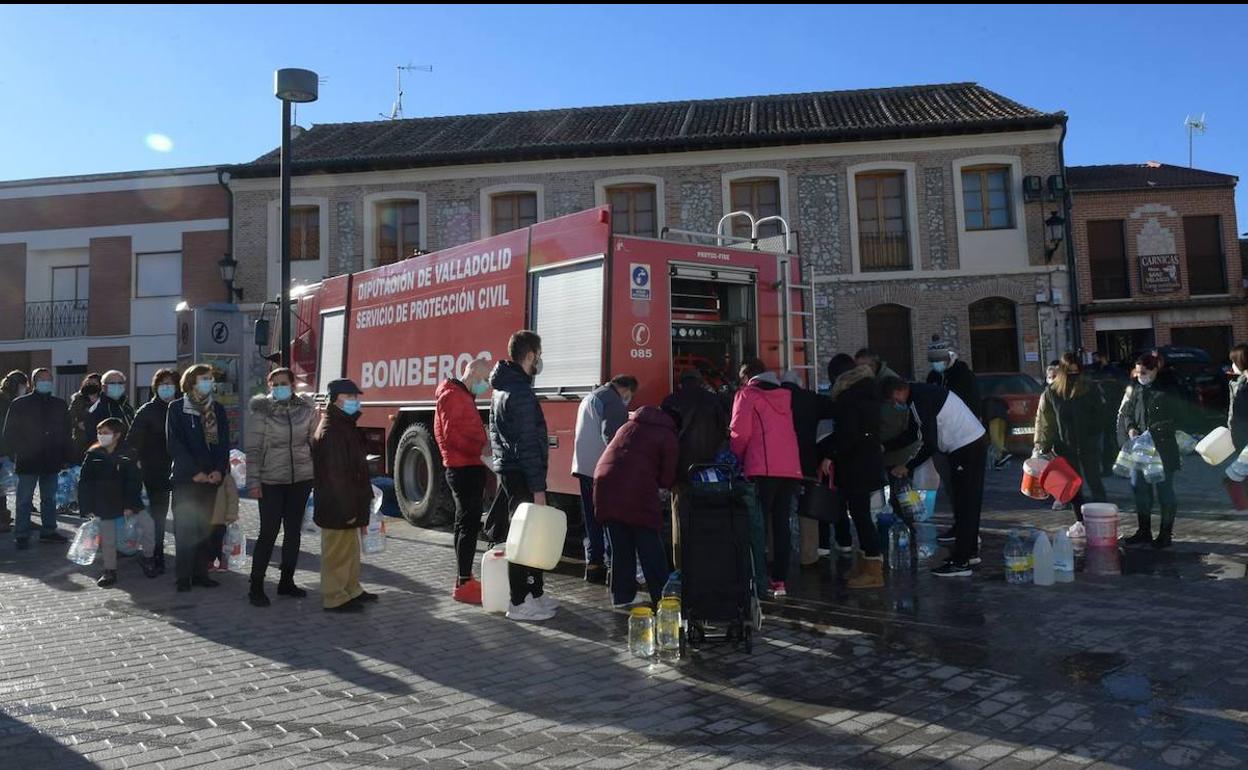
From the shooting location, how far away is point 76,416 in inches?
412

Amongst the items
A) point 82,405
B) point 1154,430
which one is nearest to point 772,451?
point 1154,430

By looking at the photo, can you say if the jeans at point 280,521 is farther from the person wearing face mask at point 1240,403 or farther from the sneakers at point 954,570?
the person wearing face mask at point 1240,403

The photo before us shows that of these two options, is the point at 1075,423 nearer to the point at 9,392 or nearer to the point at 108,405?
the point at 108,405

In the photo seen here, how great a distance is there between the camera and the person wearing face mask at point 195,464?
273 inches

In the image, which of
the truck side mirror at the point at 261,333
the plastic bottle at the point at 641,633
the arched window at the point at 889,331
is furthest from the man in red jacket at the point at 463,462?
the arched window at the point at 889,331

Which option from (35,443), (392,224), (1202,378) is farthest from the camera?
(392,224)

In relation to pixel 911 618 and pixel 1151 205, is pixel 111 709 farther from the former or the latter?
pixel 1151 205

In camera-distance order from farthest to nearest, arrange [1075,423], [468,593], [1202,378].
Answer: [1202,378] → [1075,423] → [468,593]

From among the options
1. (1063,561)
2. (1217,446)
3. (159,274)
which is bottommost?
(1063,561)

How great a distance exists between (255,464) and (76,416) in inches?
213

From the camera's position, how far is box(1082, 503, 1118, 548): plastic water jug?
6879mm

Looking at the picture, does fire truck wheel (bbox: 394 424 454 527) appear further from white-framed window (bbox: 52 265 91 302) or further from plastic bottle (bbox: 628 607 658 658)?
white-framed window (bbox: 52 265 91 302)

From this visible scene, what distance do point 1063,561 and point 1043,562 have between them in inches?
13.2

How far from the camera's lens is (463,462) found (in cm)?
647
